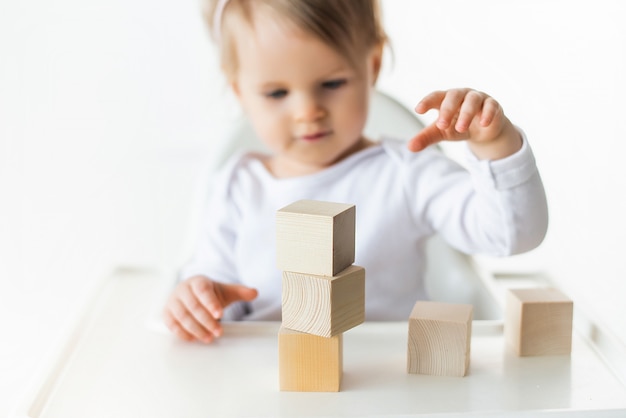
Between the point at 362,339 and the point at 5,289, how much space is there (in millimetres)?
525

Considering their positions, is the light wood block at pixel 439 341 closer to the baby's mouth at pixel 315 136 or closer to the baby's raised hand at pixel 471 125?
the baby's raised hand at pixel 471 125

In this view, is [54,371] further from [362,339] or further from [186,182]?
[186,182]

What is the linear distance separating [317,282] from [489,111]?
0.53ft

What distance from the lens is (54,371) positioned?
0.58m

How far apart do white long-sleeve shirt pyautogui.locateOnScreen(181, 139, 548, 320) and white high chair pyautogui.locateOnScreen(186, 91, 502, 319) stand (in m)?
0.05

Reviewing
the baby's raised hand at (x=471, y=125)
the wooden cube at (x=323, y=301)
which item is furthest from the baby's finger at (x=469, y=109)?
the wooden cube at (x=323, y=301)

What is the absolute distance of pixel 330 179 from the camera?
0.80m

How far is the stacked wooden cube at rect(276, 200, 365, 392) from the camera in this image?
47 centimetres

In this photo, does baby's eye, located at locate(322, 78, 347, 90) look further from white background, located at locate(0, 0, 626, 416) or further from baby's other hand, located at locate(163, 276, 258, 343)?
baby's other hand, located at locate(163, 276, 258, 343)

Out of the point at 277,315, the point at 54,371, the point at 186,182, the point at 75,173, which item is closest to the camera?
the point at 54,371

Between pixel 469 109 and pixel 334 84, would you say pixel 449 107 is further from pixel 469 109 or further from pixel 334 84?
pixel 334 84

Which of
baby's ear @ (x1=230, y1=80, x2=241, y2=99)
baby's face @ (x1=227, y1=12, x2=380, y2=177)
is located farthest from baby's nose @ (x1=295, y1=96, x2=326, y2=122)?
baby's ear @ (x1=230, y1=80, x2=241, y2=99)

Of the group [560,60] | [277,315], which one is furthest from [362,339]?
[560,60]

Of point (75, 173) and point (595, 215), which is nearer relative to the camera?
point (595, 215)
